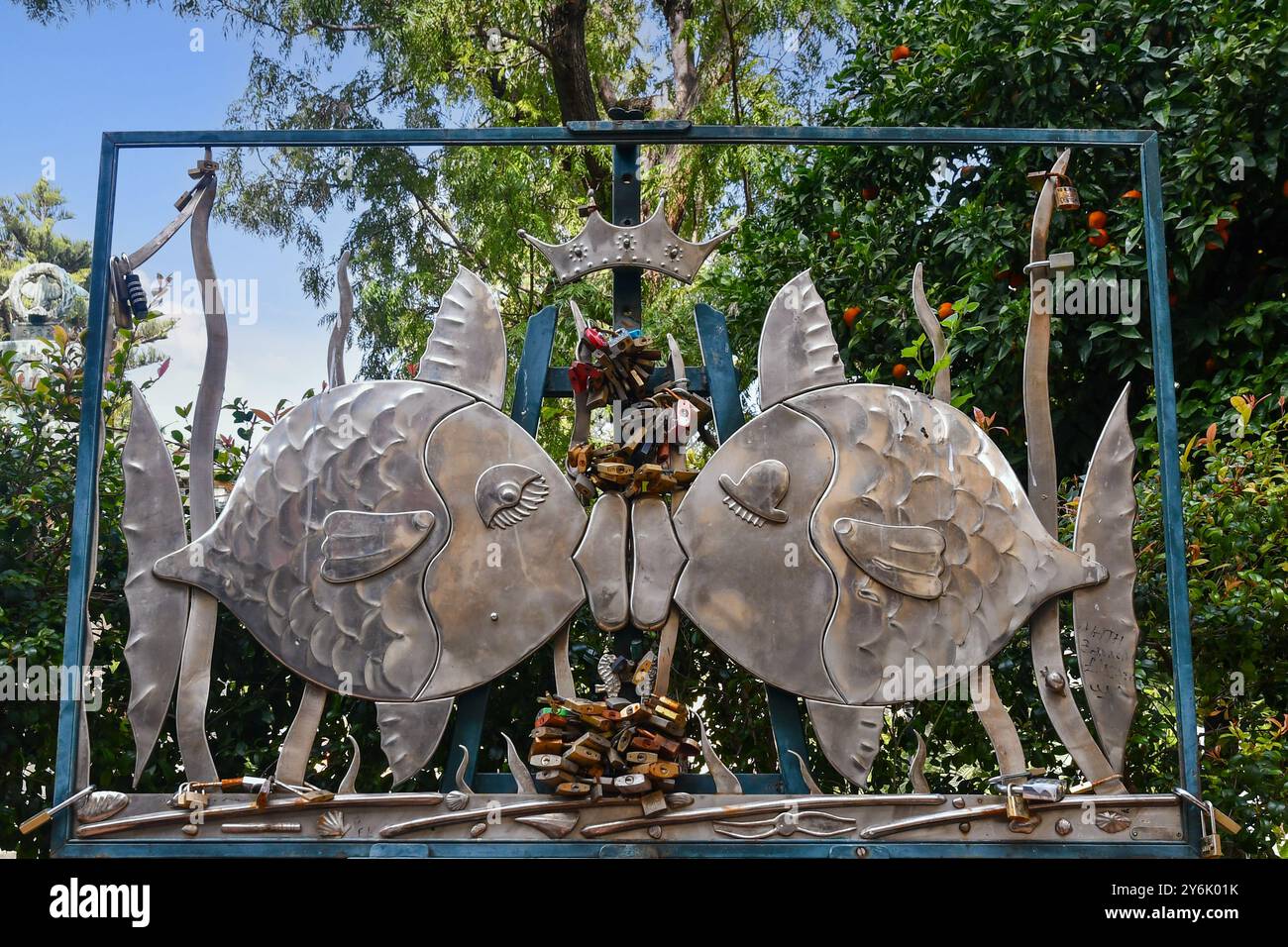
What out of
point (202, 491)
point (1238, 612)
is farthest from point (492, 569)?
point (1238, 612)

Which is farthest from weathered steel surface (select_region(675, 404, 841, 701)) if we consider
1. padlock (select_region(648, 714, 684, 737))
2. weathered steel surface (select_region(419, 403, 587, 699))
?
weathered steel surface (select_region(419, 403, 587, 699))

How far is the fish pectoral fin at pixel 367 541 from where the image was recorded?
3.75m

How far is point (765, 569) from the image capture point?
150 inches

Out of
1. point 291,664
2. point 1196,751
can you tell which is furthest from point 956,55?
point 291,664

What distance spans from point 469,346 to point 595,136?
0.86 m

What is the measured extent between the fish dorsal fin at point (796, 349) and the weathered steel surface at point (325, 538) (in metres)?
1.05

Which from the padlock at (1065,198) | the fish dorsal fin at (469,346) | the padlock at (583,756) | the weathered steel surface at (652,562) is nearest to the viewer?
the padlock at (583,756)

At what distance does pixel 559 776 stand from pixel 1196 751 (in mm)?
2058

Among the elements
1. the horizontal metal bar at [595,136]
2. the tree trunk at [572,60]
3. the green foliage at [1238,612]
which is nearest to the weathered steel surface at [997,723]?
the green foliage at [1238,612]

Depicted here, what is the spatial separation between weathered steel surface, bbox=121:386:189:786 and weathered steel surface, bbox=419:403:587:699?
0.85m

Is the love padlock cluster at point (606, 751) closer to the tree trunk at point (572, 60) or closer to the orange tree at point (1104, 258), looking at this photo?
the orange tree at point (1104, 258)

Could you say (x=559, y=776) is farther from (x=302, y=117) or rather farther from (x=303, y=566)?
(x=302, y=117)

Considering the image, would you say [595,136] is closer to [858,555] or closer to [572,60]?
[858,555]

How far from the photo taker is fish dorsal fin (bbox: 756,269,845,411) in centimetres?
395
